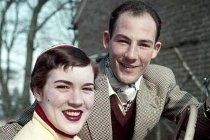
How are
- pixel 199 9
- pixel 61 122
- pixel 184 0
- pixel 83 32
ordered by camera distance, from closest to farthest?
pixel 61 122
pixel 199 9
pixel 184 0
pixel 83 32

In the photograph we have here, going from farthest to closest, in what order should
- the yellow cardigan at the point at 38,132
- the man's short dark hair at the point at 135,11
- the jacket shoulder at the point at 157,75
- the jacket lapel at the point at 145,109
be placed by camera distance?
the jacket shoulder at the point at 157,75 < the jacket lapel at the point at 145,109 < the man's short dark hair at the point at 135,11 < the yellow cardigan at the point at 38,132

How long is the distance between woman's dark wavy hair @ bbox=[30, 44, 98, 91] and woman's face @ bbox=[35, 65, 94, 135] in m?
0.02

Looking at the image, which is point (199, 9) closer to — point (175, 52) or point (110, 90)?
point (175, 52)

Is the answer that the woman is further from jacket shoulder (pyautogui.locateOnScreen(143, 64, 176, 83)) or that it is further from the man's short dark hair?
jacket shoulder (pyautogui.locateOnScreen(143, 64, 176, 83))

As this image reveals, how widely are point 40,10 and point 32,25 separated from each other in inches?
30.1

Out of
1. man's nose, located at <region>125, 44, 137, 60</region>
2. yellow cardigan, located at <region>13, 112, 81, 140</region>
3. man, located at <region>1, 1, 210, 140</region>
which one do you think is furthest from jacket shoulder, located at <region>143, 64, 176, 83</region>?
yellow cardigan, located at <region>13, 112, 81, 140</region>

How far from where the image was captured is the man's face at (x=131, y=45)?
2637 millimetres

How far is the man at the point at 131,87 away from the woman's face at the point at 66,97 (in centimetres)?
52

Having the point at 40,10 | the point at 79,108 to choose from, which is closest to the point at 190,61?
the point at 79,108

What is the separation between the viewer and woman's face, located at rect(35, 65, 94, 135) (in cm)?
210

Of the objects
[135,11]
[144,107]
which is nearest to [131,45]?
[135,11]

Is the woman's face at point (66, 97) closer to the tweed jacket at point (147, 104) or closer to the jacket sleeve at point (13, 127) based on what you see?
the jacket sleeve at point (13, 127)

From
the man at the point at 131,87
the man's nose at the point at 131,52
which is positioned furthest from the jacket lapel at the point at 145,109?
the man's nose at the point at 131,52

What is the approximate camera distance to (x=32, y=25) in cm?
2059
